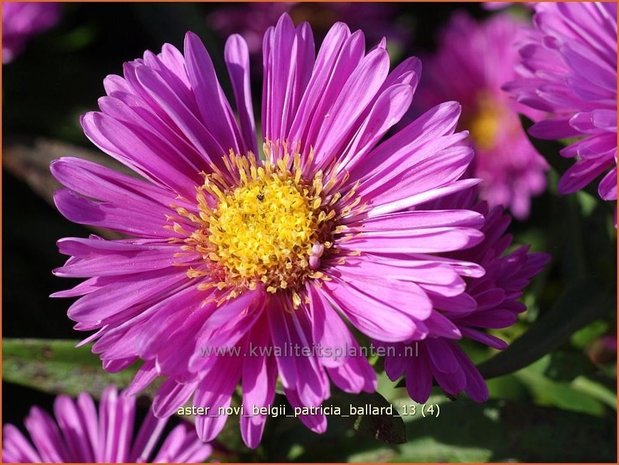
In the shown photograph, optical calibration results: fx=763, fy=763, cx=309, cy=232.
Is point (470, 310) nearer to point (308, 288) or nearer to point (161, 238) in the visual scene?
point (308, 288)

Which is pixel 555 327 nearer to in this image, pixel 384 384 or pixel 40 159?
pixel 384 384

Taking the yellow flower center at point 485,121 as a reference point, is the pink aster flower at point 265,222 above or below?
below

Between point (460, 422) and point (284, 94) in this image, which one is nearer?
point (284, 94)

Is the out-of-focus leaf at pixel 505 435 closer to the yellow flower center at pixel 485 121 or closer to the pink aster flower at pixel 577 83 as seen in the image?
the pink aster flower at pixel 577 83

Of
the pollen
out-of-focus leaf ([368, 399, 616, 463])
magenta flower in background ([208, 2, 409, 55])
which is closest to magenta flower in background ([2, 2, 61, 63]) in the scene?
magenta flower in background ([208, 2, 409, 55])

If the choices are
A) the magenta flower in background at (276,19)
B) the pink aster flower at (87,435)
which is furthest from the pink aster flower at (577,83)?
the magenta flower in background at (276,19)

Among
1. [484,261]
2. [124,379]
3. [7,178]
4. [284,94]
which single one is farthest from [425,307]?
[7,178]
